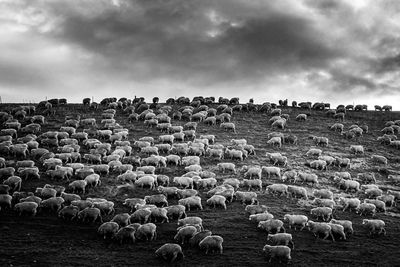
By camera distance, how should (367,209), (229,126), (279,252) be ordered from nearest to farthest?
1. (279,252)
2. (367,209)
3. (229,126)

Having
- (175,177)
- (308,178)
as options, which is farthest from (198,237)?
(308,178)

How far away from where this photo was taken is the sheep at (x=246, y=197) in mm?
25641

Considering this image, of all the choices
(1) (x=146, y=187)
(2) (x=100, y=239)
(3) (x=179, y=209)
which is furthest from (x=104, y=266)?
(1) (x=146, y=187)

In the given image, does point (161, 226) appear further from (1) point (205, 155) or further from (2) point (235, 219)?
(1) point (205, 155)

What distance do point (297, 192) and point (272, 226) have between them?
20.0 feet

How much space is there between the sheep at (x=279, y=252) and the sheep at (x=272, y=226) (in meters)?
2.53

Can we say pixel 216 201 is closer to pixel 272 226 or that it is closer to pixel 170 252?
pixel 272 226

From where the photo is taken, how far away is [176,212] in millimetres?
23234

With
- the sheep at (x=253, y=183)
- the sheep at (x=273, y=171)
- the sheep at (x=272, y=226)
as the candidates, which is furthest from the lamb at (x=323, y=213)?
the sheep at (x=273, y=171)

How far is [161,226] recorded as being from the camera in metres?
22.1

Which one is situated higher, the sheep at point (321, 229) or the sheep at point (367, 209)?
the sheep at point (367, 209)

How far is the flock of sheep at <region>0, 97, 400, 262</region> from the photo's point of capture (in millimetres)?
22047

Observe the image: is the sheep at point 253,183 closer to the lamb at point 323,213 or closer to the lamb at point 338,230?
the lamb at point 323,213

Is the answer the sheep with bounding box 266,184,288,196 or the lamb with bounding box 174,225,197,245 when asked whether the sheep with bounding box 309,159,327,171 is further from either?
the lamb with bounding box 174,225,197,245
